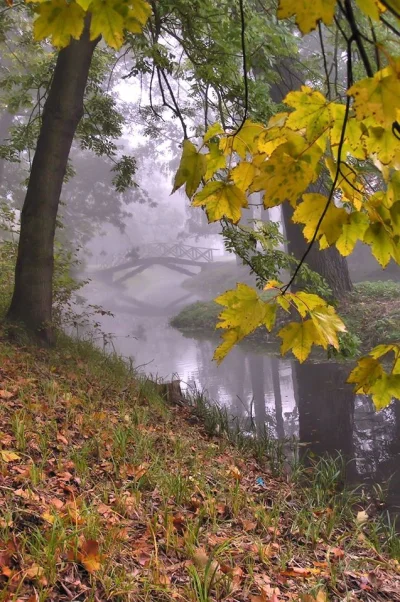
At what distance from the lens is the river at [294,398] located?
4.90 m

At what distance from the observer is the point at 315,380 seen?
303 inches

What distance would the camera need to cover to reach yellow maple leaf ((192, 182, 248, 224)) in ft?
3.61

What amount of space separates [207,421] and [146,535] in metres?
2.59

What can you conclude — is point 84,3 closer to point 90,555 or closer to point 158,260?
point 90,555

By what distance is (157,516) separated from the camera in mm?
2500

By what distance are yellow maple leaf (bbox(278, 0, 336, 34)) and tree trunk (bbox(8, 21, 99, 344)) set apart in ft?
17.7

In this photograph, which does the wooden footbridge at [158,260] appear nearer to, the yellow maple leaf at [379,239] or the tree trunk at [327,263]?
the tree trunk at [327,263]

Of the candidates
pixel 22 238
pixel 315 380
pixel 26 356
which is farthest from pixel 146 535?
pixel 315 380

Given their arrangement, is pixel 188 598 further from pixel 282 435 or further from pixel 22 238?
pixel 22 238

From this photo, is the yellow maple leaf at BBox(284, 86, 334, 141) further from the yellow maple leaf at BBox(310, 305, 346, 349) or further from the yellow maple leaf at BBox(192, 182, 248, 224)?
the yellow maple leaf at BBox(310, 305, 346, 349)

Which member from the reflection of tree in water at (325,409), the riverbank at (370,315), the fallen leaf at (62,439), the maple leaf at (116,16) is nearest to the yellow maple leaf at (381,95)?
the maple leaf at (116,16)

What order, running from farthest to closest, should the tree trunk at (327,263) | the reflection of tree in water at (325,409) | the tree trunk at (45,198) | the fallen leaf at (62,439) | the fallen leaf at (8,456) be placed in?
the tree trunk at (327,263) → the tree trunk at (45,198) → the reflection of tree in water at (325,409) → the fallen leaf at (62,439) → the fallen leaf at (8,456)

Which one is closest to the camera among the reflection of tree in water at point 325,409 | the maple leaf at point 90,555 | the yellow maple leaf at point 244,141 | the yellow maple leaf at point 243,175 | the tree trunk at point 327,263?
the yellow maple leaf at point 243,175

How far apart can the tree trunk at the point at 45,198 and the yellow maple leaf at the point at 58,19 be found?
503 centimetres
